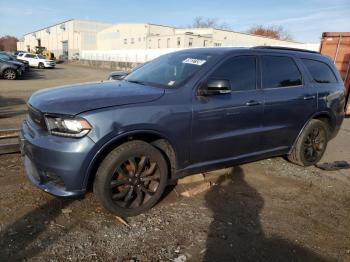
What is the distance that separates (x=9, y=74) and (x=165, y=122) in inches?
787

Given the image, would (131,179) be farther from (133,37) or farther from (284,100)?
(133,37)

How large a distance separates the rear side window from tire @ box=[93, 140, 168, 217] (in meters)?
3.00

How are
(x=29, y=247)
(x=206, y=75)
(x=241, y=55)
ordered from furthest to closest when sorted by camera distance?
(x=241, y=55) < (x=206, y=75) < (x=29, y=247)

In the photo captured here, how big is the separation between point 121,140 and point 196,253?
1317mm

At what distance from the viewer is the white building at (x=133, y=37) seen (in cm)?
4903

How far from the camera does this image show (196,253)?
3139mm

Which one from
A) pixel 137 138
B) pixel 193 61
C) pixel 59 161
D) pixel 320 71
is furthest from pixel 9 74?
pixel 59 161

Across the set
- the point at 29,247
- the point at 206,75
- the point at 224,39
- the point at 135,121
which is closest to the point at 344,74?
the point at 206,75

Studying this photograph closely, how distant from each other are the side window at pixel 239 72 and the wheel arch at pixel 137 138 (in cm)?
101

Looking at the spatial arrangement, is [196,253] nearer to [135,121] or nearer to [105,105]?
[135,121]

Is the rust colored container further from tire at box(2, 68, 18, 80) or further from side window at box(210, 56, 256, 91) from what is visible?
tire at box(2, 68, 18, 80)

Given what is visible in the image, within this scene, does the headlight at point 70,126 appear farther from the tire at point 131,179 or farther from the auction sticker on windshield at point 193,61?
the auction sticker on windshield at point 193,61

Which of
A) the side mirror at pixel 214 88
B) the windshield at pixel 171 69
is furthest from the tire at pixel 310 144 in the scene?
the windshield at pixel 171 69

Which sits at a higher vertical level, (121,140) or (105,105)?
(105,105)
